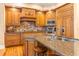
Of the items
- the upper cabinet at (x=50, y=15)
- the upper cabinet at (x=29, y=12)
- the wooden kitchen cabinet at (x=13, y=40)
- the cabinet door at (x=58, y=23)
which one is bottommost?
the wooden kitchen cabinet at (x=13, y=40)

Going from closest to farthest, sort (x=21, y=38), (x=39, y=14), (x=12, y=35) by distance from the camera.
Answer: (x=39, y=14) < (x=21, y=38) < (x=12, y=35)

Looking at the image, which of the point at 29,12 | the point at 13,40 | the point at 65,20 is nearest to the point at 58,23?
the point at 65,20

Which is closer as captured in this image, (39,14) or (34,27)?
(39,14)

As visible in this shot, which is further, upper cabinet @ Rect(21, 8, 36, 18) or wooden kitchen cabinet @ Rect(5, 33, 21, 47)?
wooden kitchen cabinet @ Rect(5, 33, 21, 47)

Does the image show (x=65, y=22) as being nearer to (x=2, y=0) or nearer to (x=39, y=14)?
(x=39, y=14)

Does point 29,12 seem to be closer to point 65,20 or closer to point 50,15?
point 50,15

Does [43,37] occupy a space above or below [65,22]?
below

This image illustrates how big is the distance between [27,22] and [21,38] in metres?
0.54

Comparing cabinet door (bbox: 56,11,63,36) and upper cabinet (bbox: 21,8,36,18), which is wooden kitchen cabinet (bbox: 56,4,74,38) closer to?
cabinet door (bbox: 56,11,63,36)

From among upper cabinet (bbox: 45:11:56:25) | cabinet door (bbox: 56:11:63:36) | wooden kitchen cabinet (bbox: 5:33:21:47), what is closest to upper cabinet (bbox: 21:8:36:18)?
upper cabinet (bbox: 45:11:56:25)

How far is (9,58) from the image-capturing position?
1.40 m

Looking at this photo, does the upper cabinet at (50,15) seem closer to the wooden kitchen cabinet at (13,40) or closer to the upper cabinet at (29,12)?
the upper cabinet at (29,12)

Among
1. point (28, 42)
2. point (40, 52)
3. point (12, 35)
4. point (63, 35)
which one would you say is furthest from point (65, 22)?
point (12, 35)

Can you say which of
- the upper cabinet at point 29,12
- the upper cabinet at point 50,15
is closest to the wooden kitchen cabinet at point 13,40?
the upper cabinet at point 29,12
